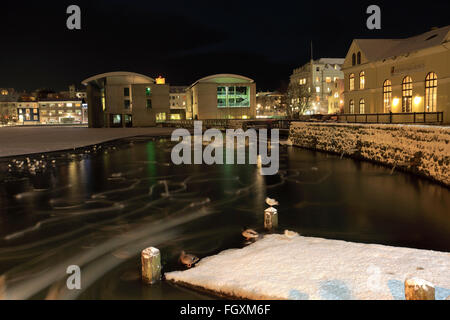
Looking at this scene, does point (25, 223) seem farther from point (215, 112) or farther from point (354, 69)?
point (215, 112)

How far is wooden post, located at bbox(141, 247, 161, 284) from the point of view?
5.64 meters

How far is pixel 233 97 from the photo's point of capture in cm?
7119

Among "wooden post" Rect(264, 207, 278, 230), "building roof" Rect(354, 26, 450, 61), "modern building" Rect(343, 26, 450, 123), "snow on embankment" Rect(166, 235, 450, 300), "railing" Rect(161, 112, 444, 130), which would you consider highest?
"building roof" Rect(354, 26, 450, 61)

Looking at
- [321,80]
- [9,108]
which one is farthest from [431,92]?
[9,108]

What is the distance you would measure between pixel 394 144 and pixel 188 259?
44.4 ft

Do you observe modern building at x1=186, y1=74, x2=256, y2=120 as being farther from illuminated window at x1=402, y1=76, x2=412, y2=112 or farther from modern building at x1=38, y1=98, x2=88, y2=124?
modern building at x1=38, y1=98, x2=88, y2=124

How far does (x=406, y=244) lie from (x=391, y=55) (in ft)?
106

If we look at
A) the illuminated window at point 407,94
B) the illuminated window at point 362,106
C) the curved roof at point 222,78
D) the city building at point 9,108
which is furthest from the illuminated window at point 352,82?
the city building at point 9,108

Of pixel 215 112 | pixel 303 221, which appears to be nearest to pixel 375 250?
pixel 303 221

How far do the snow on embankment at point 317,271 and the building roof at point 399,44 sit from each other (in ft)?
90.0

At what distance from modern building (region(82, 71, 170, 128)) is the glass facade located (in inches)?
395

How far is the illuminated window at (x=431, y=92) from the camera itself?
3008 cm

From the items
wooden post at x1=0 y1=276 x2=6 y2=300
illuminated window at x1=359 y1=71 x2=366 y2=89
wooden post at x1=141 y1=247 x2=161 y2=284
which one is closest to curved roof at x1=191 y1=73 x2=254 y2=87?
illuminated window at x1=359 y1=71 x2=366 y2=89

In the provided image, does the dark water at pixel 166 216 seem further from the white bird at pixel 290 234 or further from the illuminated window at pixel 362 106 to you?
the illuminated window at pixel 362 106
